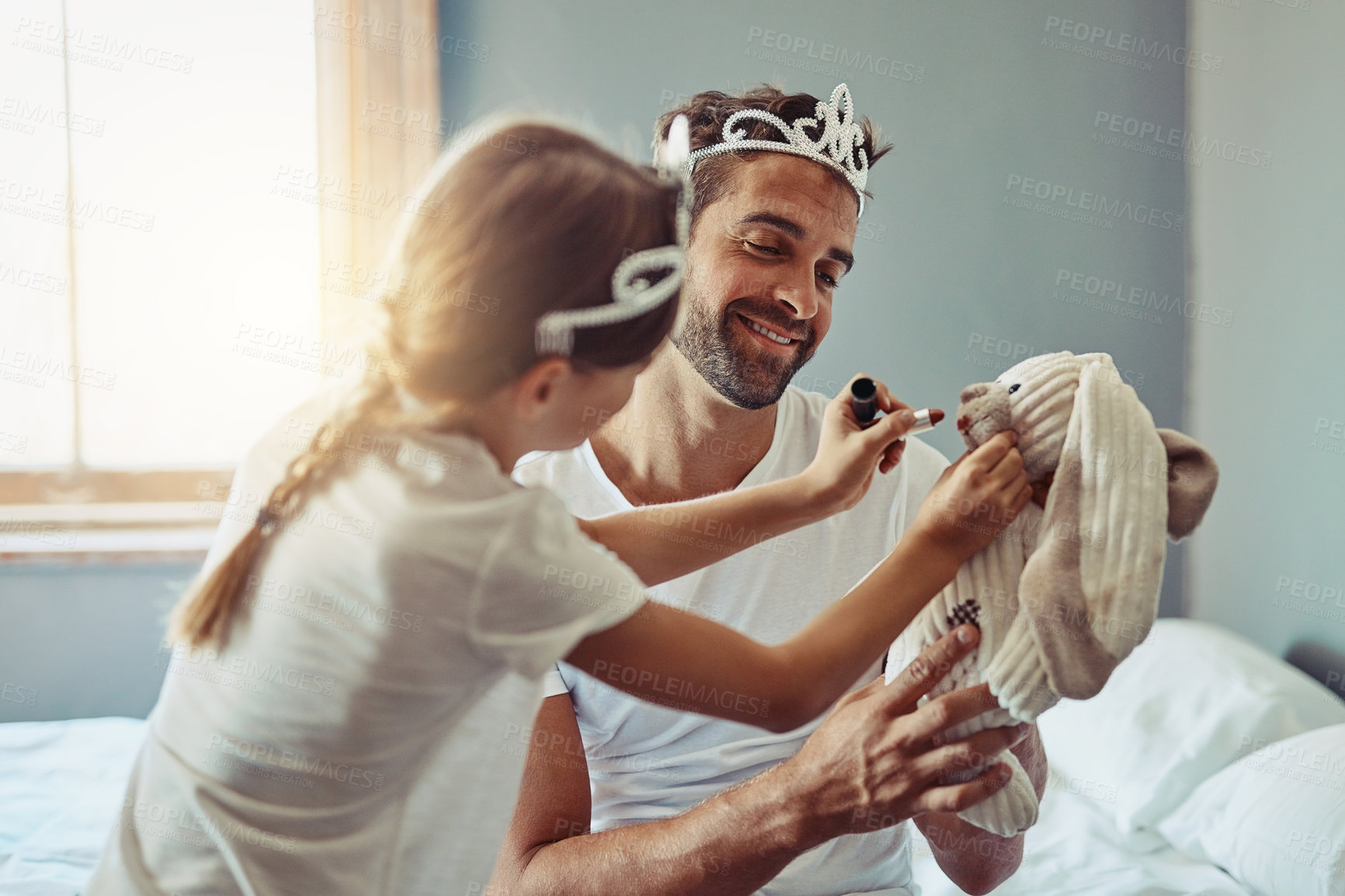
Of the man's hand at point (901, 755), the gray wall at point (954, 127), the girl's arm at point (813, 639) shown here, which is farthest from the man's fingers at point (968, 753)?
the gray wall at point (954, 127)

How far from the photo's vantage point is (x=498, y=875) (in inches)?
43.3

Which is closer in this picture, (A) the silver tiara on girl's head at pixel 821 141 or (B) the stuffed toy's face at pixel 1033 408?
(B) the stuffed toy's face at pixel 1033 408

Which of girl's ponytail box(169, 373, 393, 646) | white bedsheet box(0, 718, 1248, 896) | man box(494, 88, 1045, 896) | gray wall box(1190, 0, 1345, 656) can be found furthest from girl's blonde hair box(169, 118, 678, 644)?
gray wall box(1190, 0, 1345, 656)

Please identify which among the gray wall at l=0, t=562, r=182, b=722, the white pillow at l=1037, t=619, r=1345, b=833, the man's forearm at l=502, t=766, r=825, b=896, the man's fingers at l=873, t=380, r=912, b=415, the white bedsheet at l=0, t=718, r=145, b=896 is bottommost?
the gray wall at l=0, t=562, r=182, b=722

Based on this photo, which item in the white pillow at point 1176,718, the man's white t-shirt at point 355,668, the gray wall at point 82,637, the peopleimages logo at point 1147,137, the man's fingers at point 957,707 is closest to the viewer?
the man's white t-shirt at point 355,668

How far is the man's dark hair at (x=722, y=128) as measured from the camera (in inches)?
54.2

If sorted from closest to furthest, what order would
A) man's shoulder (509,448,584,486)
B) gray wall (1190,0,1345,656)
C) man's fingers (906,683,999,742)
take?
man's fingers (906,683,999,742), man's shoulder (509,448,584,486), gray wall (1190,0,1345,656)

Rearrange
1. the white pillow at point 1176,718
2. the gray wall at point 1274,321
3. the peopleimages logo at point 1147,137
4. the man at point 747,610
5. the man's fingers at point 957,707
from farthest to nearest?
the peopleimages logo at point 1147,137 < the gray wall at point 1274,321 < the white pillow at point 1176,718 < the man at point 747,610 < the man's fingers at point 957,707

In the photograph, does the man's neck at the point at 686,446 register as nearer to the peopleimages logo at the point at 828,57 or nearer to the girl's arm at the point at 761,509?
the girl's arm at the point at 761,509

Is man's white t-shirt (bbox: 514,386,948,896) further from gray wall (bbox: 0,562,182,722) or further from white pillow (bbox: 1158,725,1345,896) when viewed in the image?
gray wall (bbox: 0,562,182,722)

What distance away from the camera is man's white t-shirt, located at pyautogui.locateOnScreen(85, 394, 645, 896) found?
2.39 ft

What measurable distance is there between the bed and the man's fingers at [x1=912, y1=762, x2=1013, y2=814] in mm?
620

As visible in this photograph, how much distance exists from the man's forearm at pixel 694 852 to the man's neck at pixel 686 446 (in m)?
0.44

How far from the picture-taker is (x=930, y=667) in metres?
0.89
